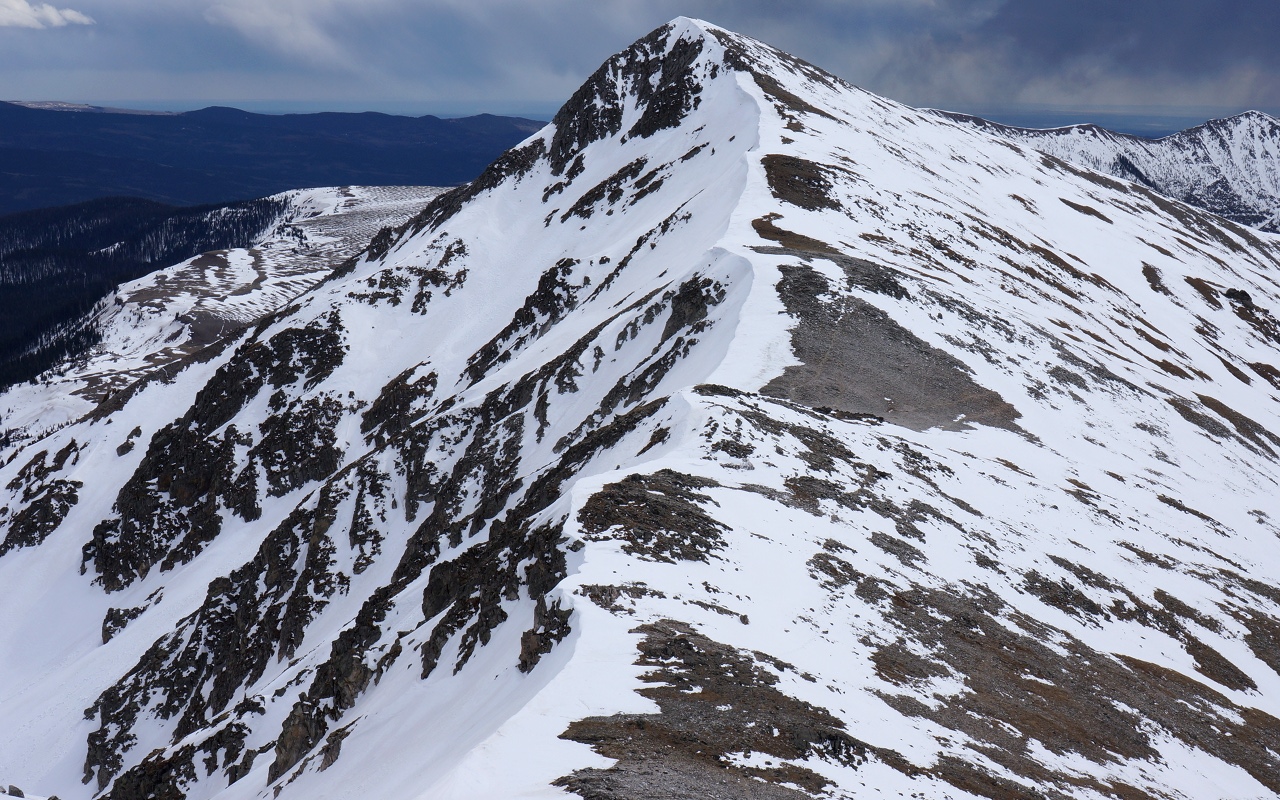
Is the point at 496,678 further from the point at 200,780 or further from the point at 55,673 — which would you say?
the point at 55,673

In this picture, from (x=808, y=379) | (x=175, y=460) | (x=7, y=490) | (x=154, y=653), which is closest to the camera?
(x=808, y=379)

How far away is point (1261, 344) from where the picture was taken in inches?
3772

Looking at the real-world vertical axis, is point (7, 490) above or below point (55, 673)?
above

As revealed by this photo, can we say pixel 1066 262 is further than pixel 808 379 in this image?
Yes

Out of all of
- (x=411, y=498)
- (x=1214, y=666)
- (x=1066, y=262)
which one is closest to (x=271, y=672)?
(x=411, y=498)

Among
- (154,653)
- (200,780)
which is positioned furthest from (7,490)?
(200,780)

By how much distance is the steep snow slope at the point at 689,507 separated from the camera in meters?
18.5

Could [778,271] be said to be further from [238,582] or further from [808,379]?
[238,582]

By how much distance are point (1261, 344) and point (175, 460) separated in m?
128

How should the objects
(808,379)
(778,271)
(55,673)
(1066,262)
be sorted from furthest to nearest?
(1066,262), (55,673), (778,271), (808,379)

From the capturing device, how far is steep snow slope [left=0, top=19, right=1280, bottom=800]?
60.6 feet

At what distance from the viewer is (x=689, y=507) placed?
79.7ft

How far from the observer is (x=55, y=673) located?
237ft

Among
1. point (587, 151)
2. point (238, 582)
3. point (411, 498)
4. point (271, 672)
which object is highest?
point (587, 151)
